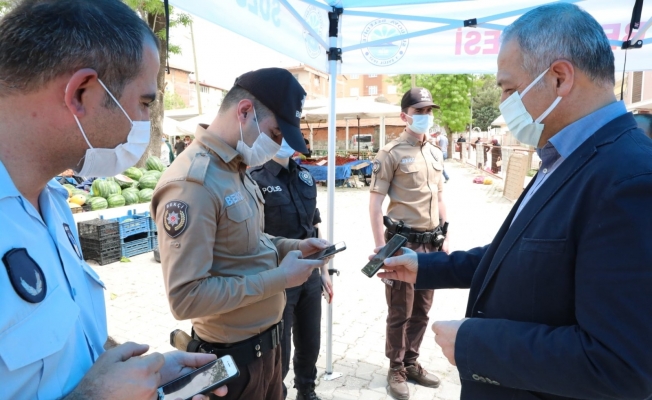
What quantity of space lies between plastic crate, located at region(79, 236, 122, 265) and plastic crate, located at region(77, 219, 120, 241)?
0.22ft

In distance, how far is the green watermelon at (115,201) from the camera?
8266 millimetres

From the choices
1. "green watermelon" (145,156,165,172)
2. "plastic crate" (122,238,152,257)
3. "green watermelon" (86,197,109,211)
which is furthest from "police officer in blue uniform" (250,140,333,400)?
"green watermelon" (145,156,165,172)

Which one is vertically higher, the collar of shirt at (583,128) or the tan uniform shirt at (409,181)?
the collar of shirt at (583,128)

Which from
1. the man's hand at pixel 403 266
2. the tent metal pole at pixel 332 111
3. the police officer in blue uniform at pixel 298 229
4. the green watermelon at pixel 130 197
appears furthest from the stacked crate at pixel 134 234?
the man's hand at pixel 403 266

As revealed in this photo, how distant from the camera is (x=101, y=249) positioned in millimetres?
6688

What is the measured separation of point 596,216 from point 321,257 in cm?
143

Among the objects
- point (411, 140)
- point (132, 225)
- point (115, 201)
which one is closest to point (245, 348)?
point (411, 140)

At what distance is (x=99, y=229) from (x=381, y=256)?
5989mm

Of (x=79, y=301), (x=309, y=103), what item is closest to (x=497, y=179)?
(x=309, y=103)

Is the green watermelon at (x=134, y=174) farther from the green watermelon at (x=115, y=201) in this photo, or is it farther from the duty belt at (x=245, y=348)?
the duty belt at (x=245, y=348)

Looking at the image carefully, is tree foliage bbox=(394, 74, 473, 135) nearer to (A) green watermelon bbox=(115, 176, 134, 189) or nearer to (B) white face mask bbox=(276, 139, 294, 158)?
(A) green watermelon bbox=(115, 176, 134, 189)

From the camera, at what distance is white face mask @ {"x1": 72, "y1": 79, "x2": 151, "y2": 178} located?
1.15m

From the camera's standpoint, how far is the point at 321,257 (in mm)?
2258

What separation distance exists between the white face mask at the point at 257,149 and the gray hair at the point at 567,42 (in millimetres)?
1253
